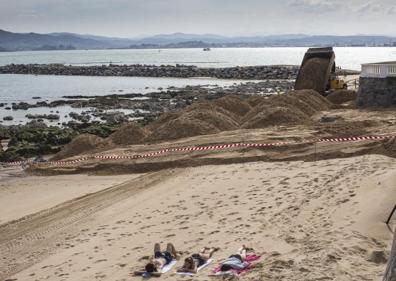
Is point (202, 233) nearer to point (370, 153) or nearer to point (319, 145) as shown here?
point (370, 153)

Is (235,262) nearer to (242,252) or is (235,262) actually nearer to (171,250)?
(242,252)

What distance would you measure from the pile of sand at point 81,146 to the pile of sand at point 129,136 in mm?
455

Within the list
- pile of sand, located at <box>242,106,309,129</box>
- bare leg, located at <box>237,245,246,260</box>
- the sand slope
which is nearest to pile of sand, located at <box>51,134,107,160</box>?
the sand slope

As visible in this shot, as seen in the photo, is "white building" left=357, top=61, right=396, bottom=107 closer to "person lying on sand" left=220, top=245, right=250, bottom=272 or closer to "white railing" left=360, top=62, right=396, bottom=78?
"white railing" left=360, top=62, right=396, bottom=78

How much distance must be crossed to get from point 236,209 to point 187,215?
0.90m

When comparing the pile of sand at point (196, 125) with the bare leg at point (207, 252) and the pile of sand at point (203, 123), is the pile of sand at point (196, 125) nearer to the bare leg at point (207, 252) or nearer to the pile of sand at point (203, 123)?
the pile of sand at point (203, 123)

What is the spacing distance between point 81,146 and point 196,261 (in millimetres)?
14195

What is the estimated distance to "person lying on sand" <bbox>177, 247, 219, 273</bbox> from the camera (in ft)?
23.9

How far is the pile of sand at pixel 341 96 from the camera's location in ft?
95.4

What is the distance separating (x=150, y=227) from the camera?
9680 mm

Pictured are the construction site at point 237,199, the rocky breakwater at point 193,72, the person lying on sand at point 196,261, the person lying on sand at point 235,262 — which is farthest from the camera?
the rocky breakwater at point 193,72

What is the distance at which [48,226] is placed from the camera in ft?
35.7

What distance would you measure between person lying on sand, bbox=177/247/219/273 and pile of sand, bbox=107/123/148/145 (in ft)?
42.7

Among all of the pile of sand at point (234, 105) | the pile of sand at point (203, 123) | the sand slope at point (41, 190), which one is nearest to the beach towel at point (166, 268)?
the sand slope at point (41, 190)
